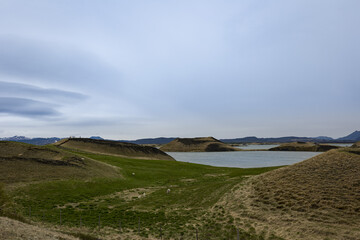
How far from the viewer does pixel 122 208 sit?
3306 cm

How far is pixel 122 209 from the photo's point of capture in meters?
32.5

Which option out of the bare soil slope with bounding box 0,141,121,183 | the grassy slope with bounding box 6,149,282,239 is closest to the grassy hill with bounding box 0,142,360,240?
the grassy slope with bounding box 6,149,282,239

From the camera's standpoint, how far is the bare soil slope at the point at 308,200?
2284cm

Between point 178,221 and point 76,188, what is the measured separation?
Answer: 2582cm

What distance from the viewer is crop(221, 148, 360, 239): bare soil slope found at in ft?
74.9

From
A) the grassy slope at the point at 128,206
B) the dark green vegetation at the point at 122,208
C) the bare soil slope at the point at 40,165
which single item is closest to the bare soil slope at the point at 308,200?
the dark green vegetation at the point at 122,208

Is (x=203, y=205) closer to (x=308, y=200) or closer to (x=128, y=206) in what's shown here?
(x=128, y=206)

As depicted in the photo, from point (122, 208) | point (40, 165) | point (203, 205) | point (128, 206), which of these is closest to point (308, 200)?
point (203, 205)

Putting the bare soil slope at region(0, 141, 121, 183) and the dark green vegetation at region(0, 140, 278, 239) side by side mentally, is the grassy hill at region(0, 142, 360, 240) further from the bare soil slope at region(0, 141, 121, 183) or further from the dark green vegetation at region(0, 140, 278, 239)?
the bare soil slope at region(0, 141, 121, 183)

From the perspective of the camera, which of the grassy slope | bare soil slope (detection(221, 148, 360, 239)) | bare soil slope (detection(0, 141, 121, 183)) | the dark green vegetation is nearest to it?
bare soil slope (detection(221, 148, 360, 239))

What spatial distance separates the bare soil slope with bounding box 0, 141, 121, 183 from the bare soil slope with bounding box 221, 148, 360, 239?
36449mm

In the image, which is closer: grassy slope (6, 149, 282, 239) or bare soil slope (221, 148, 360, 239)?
bare soil slope (221, 148, 360, 239)

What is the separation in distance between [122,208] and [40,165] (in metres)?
31.2

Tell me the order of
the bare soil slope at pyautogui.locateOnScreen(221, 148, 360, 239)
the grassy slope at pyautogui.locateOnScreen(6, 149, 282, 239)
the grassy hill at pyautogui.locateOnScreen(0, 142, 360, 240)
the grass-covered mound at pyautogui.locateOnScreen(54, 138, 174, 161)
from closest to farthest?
the bare soil slope at pyautogui.locateOnScreen(221, 148, 360, 239) → the grassy hill at pyautogui.locateOnScreen(0, 142, 360, 240) → the grassy slope at pyautogui.locateOnScreen(6, 149, 282, 239) → the grass-covered mound at pyautogui.locateOnScreen(54, 138, 174, 161)
